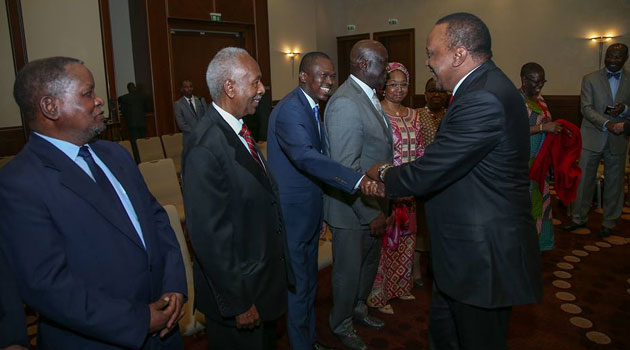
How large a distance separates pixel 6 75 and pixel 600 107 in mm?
7866

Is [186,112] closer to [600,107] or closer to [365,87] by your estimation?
[365,87]

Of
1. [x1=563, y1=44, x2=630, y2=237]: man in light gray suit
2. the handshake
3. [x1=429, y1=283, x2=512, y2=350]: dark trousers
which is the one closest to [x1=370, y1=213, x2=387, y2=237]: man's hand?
the handshake

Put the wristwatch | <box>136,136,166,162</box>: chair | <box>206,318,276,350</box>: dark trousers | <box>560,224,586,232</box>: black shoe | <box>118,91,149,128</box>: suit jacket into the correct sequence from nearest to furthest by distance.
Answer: <box>206,318,276,350</box>: dark trousers, the wristwatch, <box>560,224,586,232</box>: black shoe, <box>136,136,166,162</box>: chair, <box>118,91,149,128</box>: suit jacket

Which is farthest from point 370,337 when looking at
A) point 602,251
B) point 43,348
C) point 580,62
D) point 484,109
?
point 580,62

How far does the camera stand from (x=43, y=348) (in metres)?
1.51

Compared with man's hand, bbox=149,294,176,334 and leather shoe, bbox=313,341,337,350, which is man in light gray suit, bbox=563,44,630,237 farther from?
man's hand, bbox=149,294,176,334

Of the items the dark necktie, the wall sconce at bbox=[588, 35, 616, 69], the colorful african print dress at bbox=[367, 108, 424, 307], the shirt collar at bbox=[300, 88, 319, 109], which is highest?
the wall sconce at bbox=[588, 35, 616, 69]

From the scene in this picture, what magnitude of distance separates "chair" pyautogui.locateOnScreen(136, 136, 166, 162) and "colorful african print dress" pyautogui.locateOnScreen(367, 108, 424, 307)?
381cm

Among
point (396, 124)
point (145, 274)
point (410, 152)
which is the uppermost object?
point (396, 124)

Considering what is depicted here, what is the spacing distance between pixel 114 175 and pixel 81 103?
0.96 ft

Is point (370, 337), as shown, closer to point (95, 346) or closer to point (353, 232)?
point (353, 232)

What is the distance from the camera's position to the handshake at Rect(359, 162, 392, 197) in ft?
7.79

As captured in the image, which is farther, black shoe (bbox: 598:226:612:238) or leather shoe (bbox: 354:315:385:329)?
black shoe (bbox: 598:226:612:238)

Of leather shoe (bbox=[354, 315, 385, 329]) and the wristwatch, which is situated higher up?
the wristwatch
